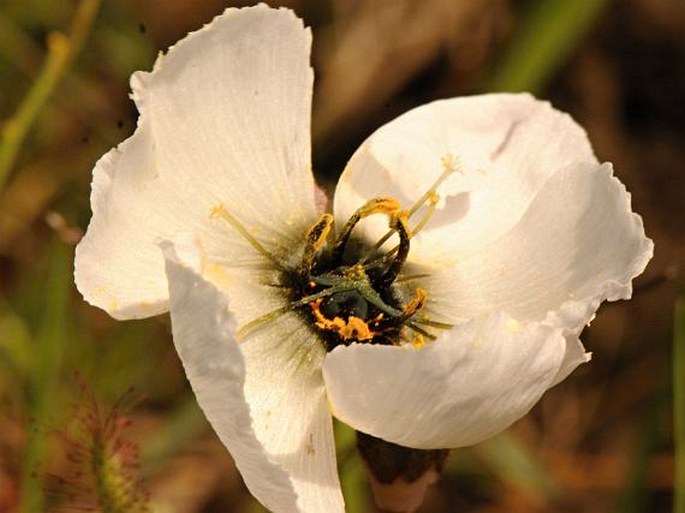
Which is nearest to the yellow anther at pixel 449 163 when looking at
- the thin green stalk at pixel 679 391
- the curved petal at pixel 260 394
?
the curved petal at pixel 260 394

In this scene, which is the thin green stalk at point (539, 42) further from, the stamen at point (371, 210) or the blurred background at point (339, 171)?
the stamen at point (371, 210)

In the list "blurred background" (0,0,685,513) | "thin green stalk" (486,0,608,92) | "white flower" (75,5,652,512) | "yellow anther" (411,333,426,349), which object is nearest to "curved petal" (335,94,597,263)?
"white flower" (75,5,652,512)

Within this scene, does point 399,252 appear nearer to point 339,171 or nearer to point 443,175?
point 443,175

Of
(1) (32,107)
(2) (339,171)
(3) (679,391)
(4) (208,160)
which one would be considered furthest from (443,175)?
(2) (339,171)

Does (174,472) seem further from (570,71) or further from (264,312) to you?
(570,71)

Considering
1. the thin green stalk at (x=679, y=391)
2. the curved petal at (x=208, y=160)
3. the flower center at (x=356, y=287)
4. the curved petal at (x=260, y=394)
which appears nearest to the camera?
the curved petal at (x=260, y=394)

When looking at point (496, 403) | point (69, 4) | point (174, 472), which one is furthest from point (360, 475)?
point (69, 4)

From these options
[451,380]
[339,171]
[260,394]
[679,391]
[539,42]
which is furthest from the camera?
[339,171]
